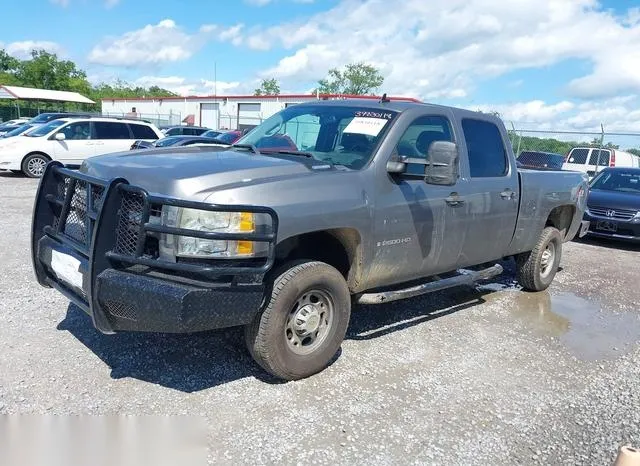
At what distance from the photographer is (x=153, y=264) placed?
10.4 feet

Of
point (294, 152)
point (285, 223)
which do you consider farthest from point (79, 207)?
point (294, 152)

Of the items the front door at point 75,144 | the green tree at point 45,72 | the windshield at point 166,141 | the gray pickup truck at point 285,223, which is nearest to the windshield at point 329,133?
the gray pickup truck at point 285,223

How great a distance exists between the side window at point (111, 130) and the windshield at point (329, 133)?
11.5 metres

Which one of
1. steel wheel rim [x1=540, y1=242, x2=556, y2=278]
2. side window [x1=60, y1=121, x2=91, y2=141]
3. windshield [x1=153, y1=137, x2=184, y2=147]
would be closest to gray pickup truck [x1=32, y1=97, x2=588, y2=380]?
steel wheel rim [x1=540, y1=242, x2=556, y2=278]

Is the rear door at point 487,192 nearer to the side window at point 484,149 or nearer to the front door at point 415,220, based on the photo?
the side window at point 484,149

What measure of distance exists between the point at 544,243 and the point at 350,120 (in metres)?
3.10

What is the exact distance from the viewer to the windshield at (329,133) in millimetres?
4281

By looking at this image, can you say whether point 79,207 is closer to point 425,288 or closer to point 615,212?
point 425,288

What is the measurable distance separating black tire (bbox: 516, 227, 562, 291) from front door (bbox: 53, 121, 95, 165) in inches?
477

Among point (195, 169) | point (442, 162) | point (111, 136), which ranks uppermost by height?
point (442, 162)

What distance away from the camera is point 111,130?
15312 mm

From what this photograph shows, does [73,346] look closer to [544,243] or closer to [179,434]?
[179,434]

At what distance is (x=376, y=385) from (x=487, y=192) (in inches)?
86.5

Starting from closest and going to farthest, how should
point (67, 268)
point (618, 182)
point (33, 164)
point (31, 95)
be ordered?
point (67, 268)
point (618, 182)
point (33, 164)
point (31, 95)
